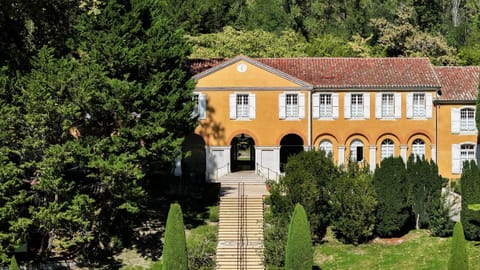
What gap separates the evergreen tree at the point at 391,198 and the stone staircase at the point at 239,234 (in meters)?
5.93

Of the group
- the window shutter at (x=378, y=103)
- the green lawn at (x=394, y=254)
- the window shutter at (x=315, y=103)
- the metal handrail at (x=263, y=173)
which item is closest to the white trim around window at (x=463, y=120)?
the window shutter at (x=378, y=103)

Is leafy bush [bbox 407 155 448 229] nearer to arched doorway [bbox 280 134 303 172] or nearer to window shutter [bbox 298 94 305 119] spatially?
window shutter [bbox 298 94 305 119]

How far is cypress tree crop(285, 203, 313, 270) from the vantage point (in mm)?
30734

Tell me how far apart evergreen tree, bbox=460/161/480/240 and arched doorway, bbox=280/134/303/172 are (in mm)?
14416

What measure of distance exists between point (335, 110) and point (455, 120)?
750 centimetres

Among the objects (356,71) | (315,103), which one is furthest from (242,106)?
(356,71)

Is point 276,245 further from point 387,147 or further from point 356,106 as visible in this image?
point 387,147

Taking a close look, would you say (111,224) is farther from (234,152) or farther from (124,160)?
(234,152)

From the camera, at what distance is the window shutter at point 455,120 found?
48219 millimetres

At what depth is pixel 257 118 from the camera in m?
47.2

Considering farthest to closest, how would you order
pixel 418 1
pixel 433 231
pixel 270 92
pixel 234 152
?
1. pixel 418 1
2. pixel 234 152
3. pixel 270 92
4. pixel 433 231

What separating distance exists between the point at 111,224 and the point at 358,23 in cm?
4922

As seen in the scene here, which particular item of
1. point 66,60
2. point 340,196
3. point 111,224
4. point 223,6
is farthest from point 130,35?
point 223,6

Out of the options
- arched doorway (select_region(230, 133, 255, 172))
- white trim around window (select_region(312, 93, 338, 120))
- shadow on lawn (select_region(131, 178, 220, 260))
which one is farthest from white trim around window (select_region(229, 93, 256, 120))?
shadow on lawn (select_region(131, 178, 220, 260))
